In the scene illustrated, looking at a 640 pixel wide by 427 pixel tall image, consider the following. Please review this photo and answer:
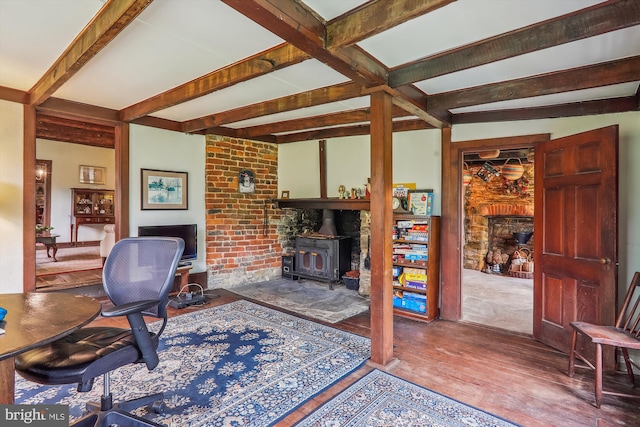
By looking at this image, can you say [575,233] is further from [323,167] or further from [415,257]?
[323,167]

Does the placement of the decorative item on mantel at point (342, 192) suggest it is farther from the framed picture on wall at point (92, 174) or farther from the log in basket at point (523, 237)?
the framed picture on wall at point (92, 174)

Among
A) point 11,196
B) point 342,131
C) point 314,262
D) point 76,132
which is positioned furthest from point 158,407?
point 76,132

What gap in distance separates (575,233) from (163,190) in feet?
15.7

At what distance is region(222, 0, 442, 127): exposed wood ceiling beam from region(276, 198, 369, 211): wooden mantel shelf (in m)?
2.33

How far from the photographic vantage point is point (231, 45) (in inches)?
92.3

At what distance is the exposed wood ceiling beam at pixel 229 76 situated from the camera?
2.32m

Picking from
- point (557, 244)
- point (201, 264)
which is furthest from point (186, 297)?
point (557, 244)

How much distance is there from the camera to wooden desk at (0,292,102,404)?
128 centimetres

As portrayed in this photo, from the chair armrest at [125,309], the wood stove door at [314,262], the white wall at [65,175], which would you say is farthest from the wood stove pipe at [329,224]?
the white wall at [65,175]

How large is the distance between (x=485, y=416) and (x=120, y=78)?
395 cm

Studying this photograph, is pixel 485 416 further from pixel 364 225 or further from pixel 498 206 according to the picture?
pixel 498 206

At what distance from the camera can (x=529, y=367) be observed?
2.73 meters

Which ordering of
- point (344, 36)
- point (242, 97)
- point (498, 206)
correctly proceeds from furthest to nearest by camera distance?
1. point (498, 206)
2. point (242, 97)
3. point (344, 36)

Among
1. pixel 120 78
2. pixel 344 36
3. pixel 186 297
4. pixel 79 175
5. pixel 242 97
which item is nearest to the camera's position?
pixel 344 36
